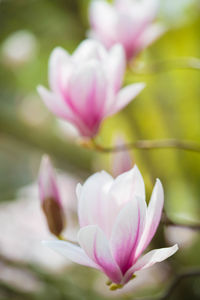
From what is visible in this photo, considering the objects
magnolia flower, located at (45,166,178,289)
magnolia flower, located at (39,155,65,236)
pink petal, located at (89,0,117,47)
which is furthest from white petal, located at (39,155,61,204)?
pink petal, located at (89,0,117,47)

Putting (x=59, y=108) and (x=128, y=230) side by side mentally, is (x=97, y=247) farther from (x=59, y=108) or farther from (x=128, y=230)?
(x=59, y=108)

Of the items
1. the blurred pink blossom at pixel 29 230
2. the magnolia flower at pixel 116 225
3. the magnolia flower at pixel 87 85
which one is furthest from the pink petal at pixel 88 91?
the blurred pink blossom at pixel 29 230

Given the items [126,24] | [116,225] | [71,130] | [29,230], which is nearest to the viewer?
[116,225]

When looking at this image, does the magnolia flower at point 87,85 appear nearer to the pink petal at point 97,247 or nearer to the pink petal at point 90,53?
the pink petal at point 90,53

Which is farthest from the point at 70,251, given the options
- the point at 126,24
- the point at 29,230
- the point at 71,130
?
the point at 71,130

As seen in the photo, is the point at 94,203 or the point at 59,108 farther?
the point at 59,108

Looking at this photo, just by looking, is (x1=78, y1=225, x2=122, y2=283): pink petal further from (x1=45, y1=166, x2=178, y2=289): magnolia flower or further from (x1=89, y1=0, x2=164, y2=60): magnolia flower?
(x1=89, y1=0, x2=164, y2=60): magnolia flower

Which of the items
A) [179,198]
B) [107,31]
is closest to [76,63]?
[107,31]
